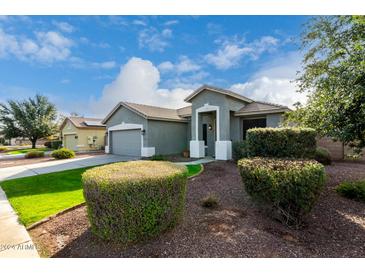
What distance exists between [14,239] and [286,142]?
6532 millimetres

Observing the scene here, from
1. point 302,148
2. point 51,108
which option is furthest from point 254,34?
point 51,108

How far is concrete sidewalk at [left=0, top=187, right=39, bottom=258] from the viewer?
329 cm

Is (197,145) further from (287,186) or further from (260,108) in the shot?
(287,186)

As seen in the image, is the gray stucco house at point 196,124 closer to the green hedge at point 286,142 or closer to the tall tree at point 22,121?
the green hedge at point 286,142

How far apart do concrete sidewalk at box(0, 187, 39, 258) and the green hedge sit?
221 inches

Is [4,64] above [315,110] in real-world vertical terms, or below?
above

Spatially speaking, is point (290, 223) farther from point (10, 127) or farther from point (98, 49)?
point (10, 127)

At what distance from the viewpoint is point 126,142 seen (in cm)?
1766

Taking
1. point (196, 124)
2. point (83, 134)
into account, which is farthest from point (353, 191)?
point (83, 134)

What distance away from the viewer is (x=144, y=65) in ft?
37.5

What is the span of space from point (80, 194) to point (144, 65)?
315 inches

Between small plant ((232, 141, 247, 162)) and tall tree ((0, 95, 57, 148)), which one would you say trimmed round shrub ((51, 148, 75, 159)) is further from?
tall tree ((0, 95, 57, 148))

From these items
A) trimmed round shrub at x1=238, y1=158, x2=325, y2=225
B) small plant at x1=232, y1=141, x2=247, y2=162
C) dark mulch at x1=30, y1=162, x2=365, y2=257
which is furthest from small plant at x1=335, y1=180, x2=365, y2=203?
small plant at x1=232, y1=141, x2=247, y2=162
